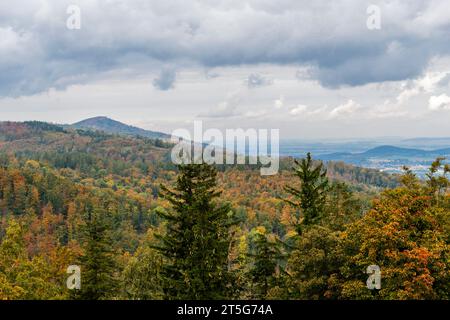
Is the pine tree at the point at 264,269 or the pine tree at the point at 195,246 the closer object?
the pine tree at the point at 195,246

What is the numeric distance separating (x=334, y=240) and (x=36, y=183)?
7312 inches

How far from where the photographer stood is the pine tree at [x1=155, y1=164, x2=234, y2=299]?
26484mm

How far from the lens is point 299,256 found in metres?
27.9

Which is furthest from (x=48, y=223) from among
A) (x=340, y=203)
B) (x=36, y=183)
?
(x=340, y=203)

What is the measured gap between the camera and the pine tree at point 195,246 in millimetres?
26484

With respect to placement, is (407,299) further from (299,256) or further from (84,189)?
(84,189)
